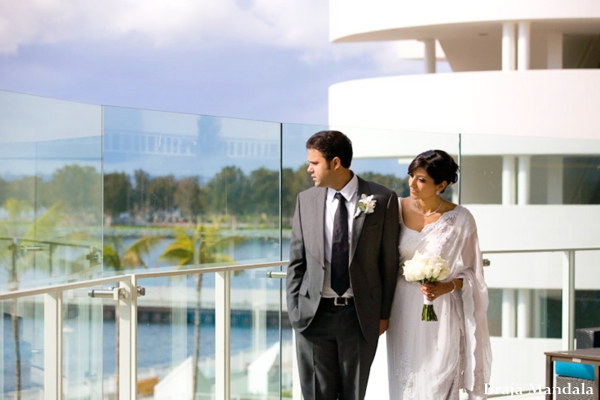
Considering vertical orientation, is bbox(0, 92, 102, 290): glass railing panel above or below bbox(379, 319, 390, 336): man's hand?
above

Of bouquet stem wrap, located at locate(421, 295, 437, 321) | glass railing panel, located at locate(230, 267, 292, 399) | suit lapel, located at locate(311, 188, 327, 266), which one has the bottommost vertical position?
glass railing panel, located at locate(230, 267, 292, 399)

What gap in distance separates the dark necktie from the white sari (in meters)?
0.29

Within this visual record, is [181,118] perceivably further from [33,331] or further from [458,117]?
[458,117]

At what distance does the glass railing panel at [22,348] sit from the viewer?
3.61 meters

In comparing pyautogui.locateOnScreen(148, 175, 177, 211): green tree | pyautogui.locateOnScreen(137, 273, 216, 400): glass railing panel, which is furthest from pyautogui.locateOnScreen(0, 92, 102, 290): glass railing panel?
pyautogui.locateOnScreen(148, 175, 177, 211): green tree

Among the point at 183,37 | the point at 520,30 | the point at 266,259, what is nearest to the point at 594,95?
the point at 520,30

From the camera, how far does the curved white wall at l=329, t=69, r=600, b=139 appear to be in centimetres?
1636

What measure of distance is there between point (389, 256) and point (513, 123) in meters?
13.7

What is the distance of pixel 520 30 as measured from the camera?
57.3ft

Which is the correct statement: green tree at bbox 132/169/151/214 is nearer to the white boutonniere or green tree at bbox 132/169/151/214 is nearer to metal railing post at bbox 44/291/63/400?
metal railing post at bbox 44/291/63/400

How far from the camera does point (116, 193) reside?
15.2 ft

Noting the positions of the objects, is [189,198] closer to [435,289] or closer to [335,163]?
[335,163]

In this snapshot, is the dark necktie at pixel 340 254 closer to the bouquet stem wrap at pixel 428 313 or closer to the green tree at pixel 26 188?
the bouquet stem wrap at pixel 428 313

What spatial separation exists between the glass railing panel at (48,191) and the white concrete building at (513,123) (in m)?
1.92
